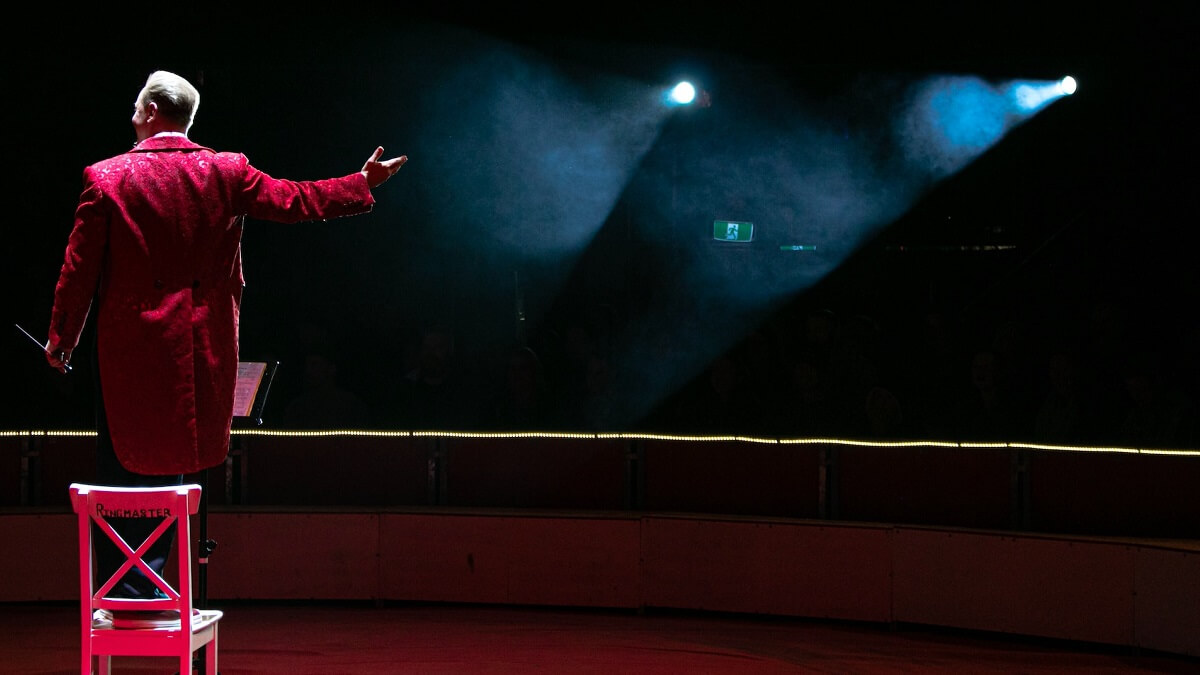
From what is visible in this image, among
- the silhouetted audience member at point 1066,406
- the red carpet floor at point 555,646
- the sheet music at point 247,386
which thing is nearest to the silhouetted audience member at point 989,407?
the silhouetted audience member at point 1066,406

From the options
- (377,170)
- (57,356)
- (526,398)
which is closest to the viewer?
(57,356)

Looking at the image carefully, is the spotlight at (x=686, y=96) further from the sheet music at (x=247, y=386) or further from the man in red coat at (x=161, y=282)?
the man in red coat at (x=161, y=282)

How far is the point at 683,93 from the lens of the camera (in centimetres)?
662

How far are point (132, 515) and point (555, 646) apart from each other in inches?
74.3

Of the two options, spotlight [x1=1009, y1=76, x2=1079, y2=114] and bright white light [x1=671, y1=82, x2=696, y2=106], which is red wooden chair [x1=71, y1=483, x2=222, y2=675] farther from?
spotlight [x1=1009, y1=76, x2=1079, y2=114]

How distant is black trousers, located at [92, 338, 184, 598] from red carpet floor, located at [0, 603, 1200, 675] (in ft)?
3.44

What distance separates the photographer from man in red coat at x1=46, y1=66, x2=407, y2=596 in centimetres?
248

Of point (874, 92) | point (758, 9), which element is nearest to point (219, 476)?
point (758, 9)

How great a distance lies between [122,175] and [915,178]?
546cm

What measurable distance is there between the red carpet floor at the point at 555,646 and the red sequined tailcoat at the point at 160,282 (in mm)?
1313

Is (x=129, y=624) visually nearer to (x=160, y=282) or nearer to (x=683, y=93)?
(x=160, y=282)

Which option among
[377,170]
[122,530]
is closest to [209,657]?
[122,530]

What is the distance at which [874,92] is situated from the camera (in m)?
6.76

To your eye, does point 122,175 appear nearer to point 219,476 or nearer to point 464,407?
point 219,476
